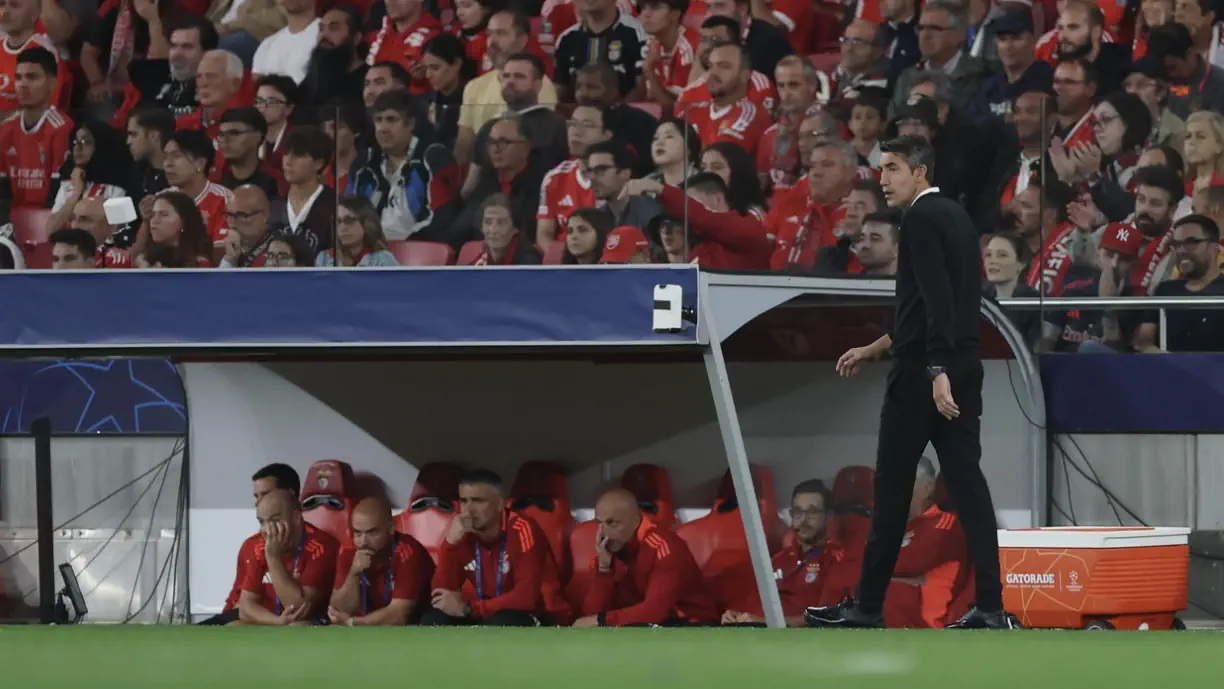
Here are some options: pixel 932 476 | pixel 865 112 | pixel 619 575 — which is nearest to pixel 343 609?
pixel 619 575

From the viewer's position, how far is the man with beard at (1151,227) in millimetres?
6906

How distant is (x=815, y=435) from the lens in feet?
25.2

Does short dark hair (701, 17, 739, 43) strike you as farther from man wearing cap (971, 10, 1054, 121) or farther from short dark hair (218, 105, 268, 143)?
short dark hair (218, 105, 268, 143)

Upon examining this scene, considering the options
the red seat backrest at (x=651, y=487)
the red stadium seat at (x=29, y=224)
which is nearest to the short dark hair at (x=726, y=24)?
the red seat backrest at (x=651, y=487)

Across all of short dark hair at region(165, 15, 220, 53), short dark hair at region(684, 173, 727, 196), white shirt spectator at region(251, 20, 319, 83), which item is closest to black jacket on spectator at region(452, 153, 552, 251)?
short dark hair at region(684, 173, 727, 196)

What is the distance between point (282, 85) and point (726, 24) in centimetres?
248

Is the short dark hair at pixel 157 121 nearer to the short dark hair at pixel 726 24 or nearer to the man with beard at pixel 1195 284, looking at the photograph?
the short dark hair at pixel 726 24

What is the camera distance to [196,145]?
6.71m

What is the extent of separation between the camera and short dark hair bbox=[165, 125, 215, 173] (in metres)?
6.67

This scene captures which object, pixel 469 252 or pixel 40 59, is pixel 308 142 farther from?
pixel 40 59

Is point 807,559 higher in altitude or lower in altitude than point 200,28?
lower

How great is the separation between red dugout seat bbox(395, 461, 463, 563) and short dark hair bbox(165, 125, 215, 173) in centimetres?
226

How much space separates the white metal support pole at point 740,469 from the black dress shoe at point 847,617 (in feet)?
4.02

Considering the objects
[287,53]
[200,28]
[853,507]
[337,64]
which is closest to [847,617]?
[853,507]
